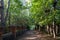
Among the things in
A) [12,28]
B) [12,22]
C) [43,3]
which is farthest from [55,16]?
[12,22]

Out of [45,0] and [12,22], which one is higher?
[45,0]

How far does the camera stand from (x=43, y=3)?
65.8ft

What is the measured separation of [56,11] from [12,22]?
1370cm

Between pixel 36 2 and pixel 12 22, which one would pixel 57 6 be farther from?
pixel 12 22

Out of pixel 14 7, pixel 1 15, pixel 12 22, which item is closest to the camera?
pixel 1 15

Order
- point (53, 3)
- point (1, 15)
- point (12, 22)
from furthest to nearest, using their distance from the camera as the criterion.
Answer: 1. point (12, 22)
2. point (53, 3)
3. point (1, 15)

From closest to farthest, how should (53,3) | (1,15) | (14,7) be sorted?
(1,15), (53,3), (14,7)

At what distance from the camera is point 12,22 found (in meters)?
31.4

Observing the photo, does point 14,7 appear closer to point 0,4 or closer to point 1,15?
point 0,4

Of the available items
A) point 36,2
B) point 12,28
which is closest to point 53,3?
point 36,2

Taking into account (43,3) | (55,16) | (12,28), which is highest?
(43,3)

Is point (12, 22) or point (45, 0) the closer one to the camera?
point (45, 0)

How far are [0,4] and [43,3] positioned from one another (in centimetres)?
510

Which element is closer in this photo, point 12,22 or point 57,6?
point 57,6
